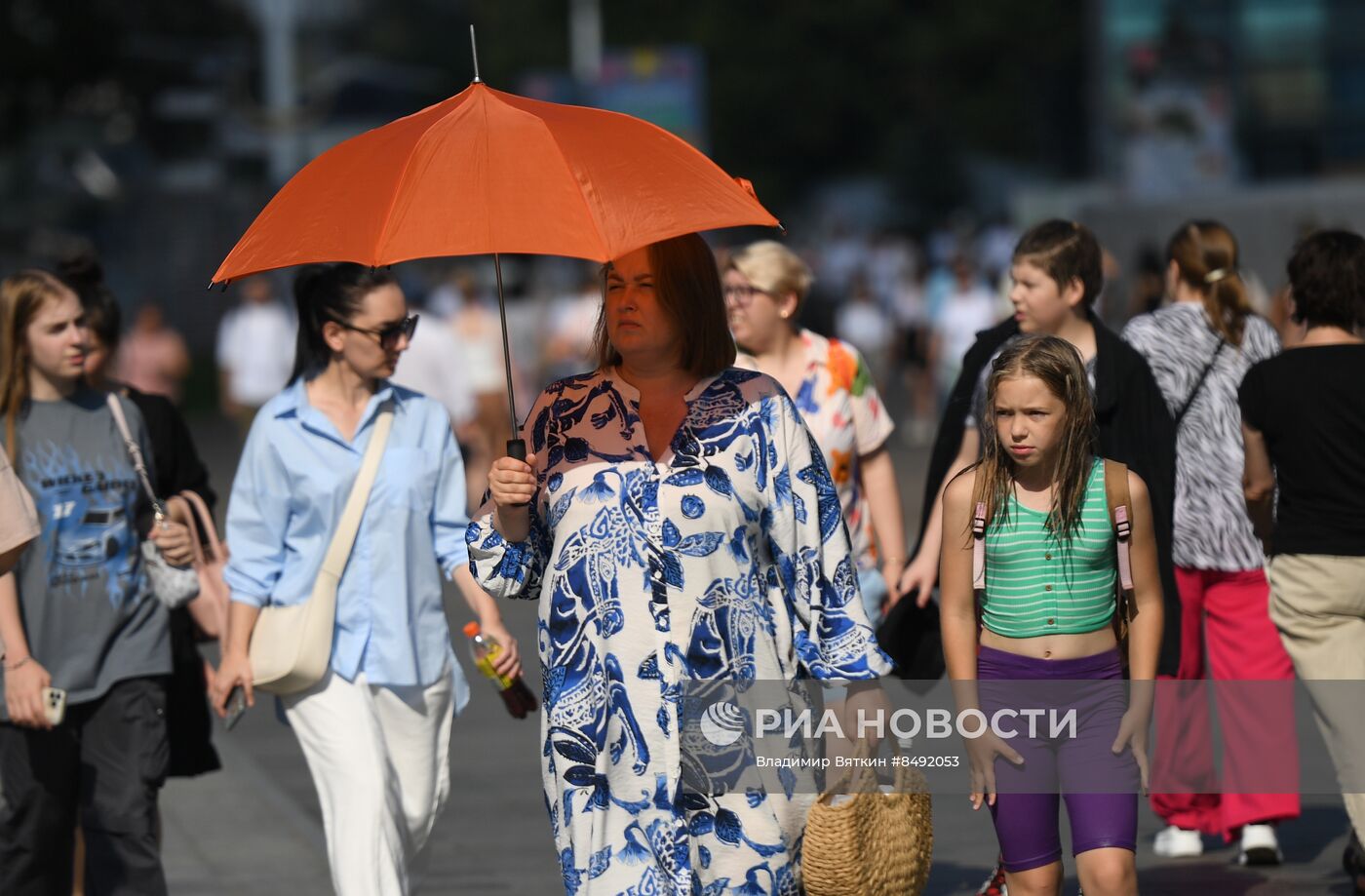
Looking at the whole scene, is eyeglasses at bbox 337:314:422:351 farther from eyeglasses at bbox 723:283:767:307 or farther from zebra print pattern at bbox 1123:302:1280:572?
zebra print pattern at bbox 1123:302:1280:572

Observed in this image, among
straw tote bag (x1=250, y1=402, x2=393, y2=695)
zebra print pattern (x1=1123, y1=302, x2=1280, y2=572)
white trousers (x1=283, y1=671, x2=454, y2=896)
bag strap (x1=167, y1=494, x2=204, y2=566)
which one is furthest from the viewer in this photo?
zebra print pattern (x1=1123, y1=302, x2=1280, y2=572)

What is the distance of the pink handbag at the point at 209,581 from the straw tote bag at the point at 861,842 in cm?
232

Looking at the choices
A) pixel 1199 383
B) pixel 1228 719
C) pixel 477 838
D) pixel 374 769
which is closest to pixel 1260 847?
pixel 1228 719

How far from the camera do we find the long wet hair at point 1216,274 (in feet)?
23.3

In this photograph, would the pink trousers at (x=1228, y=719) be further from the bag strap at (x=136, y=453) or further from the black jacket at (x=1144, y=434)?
the bag strap at (x=136, y=453)

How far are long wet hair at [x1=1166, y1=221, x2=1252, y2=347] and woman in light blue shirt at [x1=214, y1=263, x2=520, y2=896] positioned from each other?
108 inches

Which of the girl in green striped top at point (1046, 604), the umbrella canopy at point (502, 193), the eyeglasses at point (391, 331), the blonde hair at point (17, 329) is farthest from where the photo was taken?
the blonde hair at point (17, 329)

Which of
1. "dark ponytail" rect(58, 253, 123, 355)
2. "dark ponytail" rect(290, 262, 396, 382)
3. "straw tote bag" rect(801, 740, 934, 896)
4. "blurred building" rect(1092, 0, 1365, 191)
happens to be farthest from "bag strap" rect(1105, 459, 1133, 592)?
"blurred building" rect(1092, 0, 1365, 191)

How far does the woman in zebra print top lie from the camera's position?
6.99m

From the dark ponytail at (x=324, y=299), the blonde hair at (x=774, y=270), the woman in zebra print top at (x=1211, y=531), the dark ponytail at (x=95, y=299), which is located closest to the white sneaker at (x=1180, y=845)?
the woman in zebra print top at (x=1211, y=531)

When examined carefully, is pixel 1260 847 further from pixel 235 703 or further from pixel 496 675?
pixel 235 703

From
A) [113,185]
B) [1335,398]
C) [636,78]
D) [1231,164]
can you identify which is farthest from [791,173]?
[1335,398]

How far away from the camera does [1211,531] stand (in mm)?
7078

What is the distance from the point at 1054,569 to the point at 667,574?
43.3 inches
